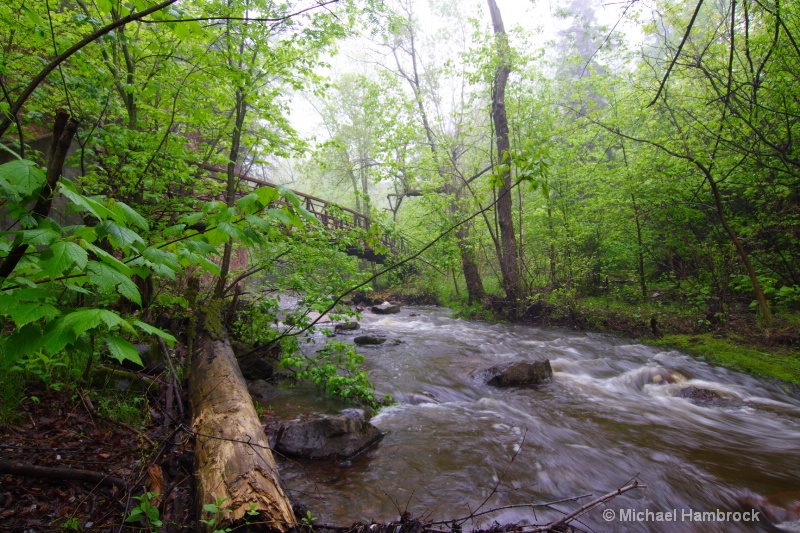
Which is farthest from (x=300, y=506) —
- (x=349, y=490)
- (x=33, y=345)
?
(x=33, y=345)

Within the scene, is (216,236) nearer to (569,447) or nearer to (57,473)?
(57,473)

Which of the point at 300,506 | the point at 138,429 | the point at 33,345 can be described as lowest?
the point at 300,506

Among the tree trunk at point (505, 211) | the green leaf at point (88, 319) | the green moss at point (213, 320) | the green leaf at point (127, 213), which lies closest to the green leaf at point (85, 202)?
the green leaf at point (127, 213)

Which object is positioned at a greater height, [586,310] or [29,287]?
[29,287]

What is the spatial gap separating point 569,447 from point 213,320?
15.7 feet

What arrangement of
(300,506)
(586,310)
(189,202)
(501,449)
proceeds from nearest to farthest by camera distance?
(300,506)
(501,449)
(189,202)
(586,310)

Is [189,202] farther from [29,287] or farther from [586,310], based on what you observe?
[586,310]

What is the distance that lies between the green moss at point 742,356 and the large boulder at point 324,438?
6.71m

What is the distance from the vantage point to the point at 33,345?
4.24ft

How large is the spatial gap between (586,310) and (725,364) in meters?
3.88

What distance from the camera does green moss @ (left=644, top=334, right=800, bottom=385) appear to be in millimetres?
6145

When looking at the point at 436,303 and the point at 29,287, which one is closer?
the point at 29,287

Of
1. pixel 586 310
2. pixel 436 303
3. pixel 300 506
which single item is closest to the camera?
pixel 300 506

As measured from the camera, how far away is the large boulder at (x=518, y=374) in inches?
255
